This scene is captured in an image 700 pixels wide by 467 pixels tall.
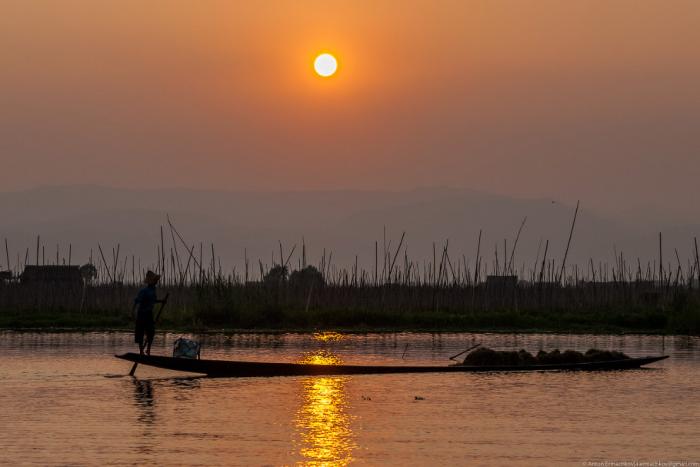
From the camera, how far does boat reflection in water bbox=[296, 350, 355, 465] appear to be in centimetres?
1276

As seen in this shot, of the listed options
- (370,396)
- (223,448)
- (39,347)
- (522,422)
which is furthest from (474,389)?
(39,347)

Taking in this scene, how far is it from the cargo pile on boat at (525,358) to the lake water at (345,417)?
1.43ft

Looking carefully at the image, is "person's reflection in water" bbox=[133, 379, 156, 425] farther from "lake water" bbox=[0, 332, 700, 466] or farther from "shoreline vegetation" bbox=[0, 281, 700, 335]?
"shoreline vegetation" bbox=[0, 281, 700, 335]

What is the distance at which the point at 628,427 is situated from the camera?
15133mm

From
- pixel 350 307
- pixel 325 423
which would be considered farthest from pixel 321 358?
pixel 350 307

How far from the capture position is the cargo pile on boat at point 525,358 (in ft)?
71.7

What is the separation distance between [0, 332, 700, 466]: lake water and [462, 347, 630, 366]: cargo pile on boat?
0.44m

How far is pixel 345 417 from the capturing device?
1582 centimetres

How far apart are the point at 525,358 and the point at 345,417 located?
22.5ft

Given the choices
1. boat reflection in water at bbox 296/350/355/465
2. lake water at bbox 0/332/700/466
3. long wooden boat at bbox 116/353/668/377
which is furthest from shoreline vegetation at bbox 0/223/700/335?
boat reflection in water at bbox 296/350/355/465

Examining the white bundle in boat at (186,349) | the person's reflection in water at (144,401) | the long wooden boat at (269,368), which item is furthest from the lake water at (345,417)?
the white bundle in boat at (186,349)

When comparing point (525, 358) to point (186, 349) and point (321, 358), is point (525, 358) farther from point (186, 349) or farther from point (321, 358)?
point (186, 349)

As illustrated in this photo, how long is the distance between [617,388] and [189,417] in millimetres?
7095

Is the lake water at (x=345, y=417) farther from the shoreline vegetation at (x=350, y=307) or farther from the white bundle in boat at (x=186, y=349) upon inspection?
the shoreline vegetation at (x=350, y=307)
